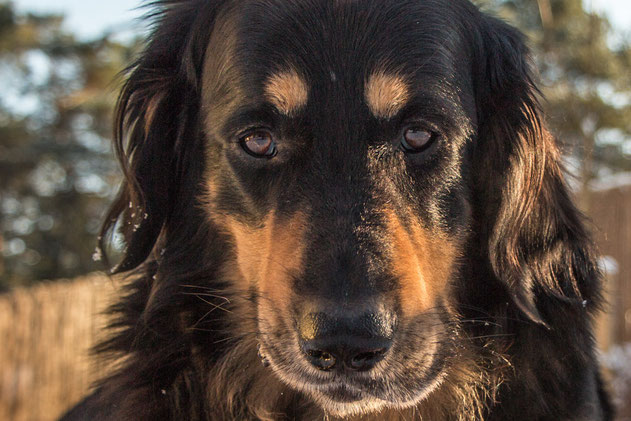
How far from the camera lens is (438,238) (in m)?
2.48

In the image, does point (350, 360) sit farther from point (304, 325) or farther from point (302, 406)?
point (302, 406)

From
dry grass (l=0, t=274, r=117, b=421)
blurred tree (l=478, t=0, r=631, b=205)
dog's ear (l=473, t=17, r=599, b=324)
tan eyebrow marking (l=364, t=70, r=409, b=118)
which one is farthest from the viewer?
blurred tree (l=478, t=0, r=631, b=205)

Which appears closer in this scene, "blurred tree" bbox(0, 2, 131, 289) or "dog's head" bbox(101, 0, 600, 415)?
"dog's head" bbox(101, 0, 600, 415)

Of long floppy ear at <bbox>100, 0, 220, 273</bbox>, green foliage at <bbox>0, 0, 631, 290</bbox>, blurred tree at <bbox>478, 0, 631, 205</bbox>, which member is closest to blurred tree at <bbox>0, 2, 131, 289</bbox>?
green foliage at <bbox>0, 0, 631, 290</bbox>

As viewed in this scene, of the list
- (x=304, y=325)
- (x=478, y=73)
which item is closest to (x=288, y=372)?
(x=304, y=325)

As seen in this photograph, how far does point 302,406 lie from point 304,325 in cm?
80

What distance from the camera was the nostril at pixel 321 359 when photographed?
2.06 metres

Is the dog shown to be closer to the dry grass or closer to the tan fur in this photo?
the tan fur

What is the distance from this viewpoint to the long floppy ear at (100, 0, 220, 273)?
2.86 m

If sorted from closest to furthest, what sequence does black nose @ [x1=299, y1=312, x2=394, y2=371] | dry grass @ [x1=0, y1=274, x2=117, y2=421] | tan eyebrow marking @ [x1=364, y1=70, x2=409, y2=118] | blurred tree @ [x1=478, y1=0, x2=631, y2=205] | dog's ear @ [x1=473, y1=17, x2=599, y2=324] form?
black nose @ [x1=299, y1=312, x2=394, y2=371] < tan eyebrow marking @ [x1=364, y1=70, x2=409, y2=118] < dog's ear @ [x1=473, y1=17, x2=599, y2=324] < dry grass @ [x1=0, y1=274, x2=117, y2=421] < blurred tree @ [x1=478, y1=0, x2=631, y2=205]

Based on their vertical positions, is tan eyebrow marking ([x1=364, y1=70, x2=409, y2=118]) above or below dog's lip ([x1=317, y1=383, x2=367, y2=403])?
above

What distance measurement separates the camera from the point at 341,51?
2.42m

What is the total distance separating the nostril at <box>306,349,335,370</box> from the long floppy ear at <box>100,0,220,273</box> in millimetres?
1046

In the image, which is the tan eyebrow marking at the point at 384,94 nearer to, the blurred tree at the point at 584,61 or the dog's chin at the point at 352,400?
the dog's chin at the point at 352,400
